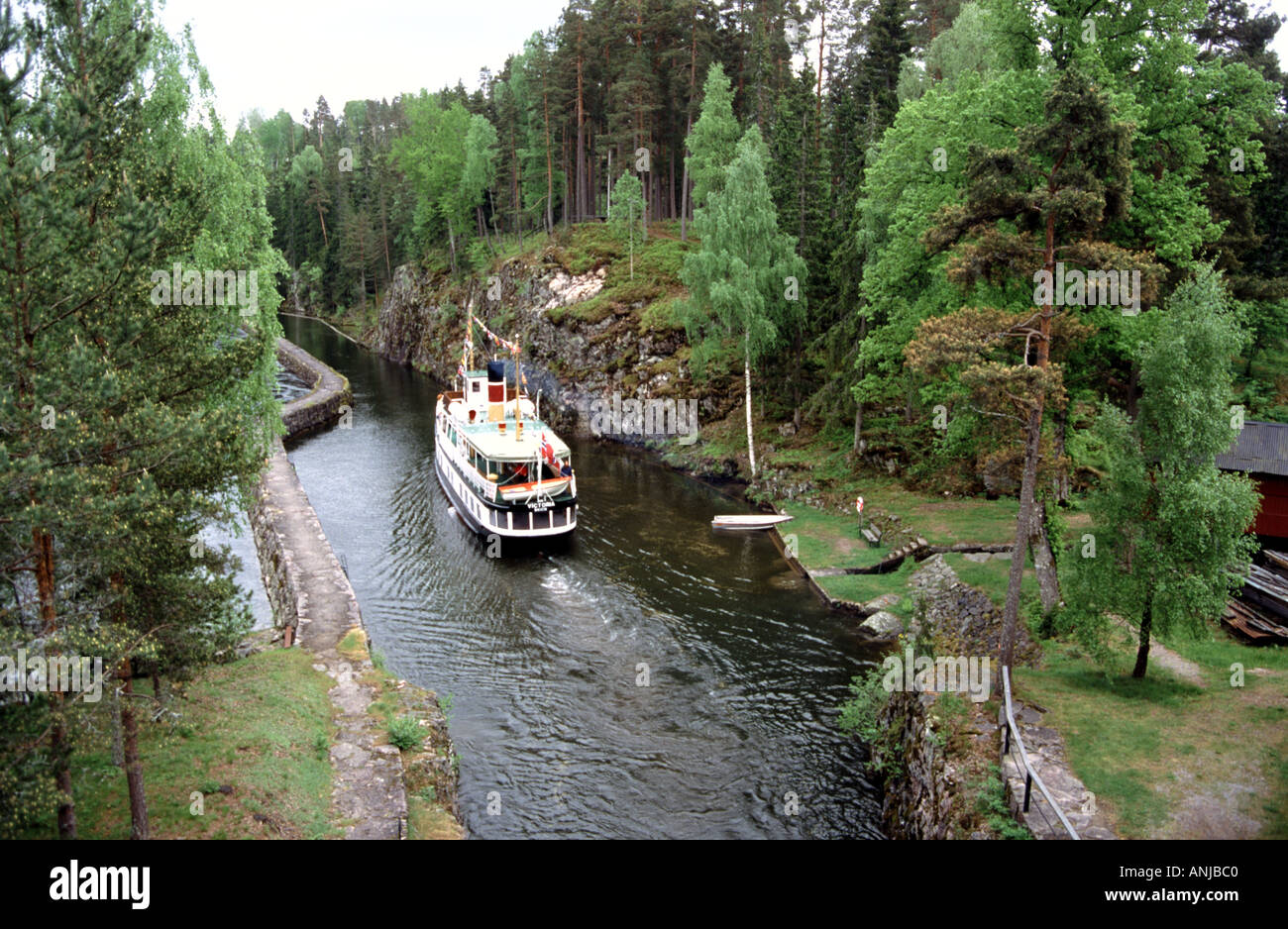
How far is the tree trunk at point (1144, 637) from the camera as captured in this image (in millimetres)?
18453

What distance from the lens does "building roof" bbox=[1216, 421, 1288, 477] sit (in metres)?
26.7

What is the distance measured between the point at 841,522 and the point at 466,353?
2380cm

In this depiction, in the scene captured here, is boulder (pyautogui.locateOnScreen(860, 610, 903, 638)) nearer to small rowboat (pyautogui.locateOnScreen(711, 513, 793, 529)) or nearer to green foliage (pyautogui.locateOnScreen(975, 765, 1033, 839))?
small rowboat (pyautogui.locateOnScreen(711, 513, 793, 529))

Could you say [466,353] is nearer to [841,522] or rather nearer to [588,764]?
[841,522]

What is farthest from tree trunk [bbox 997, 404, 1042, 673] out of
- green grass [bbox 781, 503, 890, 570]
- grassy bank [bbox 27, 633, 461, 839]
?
grassy bank [bbox 27, 633, 461, 839]

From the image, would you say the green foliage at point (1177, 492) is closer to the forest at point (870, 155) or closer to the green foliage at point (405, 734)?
the forest at point (870, 155)

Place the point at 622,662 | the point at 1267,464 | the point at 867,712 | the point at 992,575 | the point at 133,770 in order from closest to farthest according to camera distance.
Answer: the point at 133,770 → the point at 867,712 → the point at 1267,464 → the point at 622,662 → the point at 992,575

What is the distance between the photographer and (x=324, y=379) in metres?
71.2

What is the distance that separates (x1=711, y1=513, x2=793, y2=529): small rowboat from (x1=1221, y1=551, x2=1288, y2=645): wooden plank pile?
59.3 ft
